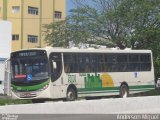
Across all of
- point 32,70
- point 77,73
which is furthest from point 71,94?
point 32,70

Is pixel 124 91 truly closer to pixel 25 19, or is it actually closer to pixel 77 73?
pixel 77 73

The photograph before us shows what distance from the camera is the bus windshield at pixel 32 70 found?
28297 mm

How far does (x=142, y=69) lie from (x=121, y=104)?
478 inches

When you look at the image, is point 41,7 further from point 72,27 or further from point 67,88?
point 67,88

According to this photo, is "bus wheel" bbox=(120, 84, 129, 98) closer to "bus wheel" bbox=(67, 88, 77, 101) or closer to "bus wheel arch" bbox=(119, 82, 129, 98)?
"bus wheel arch" bbox=(119, 82, 129, 98)

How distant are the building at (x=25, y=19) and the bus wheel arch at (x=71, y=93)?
49.5 m

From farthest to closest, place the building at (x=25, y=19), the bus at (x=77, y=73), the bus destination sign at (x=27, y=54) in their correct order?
the building at (x=25, y=19), the bus destination sign at (x=27, y=54), the bus at (x=77, y=73)

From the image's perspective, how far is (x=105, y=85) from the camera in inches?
1286

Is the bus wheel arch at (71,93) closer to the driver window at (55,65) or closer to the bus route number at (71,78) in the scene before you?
the bus route number at (71,78)

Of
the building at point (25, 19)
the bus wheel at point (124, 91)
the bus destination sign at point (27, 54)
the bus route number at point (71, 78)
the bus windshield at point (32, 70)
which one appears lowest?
the bus wheel at point (124, 91)

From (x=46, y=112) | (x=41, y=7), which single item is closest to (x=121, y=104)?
(x=46, y=112)

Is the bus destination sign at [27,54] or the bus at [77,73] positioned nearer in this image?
the bus at [77,73]

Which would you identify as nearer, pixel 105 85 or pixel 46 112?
pixel 46 112

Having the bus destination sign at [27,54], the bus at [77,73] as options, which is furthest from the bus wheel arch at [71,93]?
the bus destination sign at [27,54]
